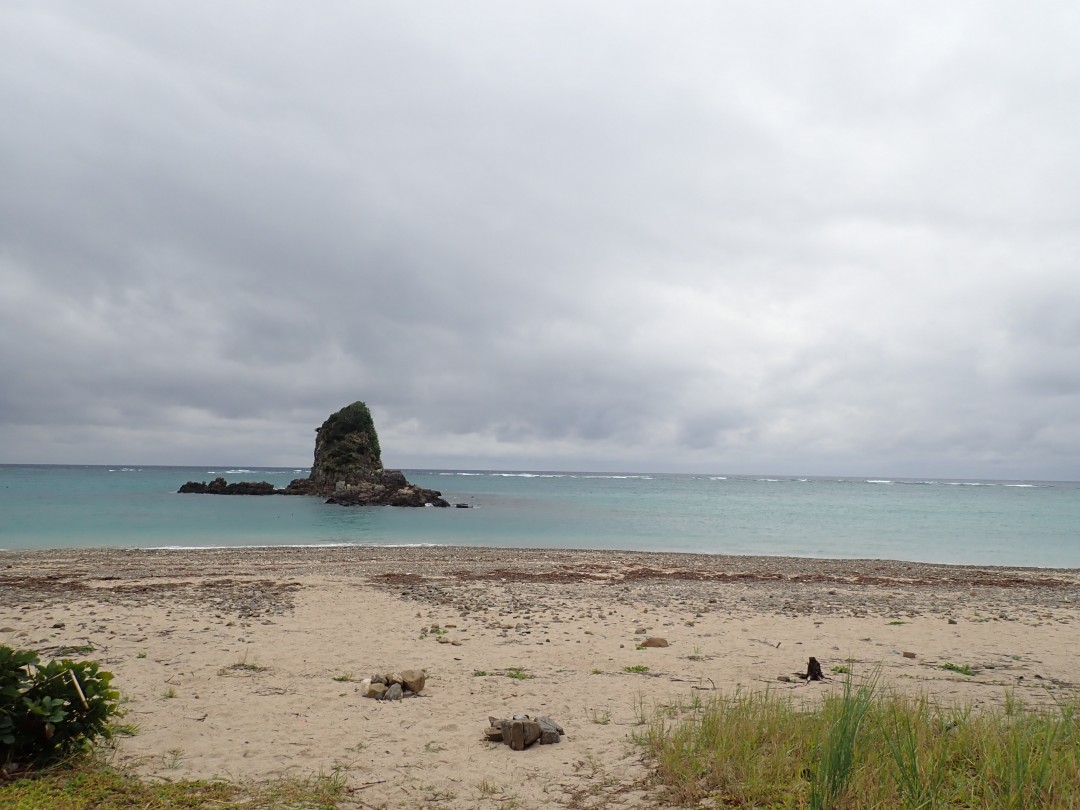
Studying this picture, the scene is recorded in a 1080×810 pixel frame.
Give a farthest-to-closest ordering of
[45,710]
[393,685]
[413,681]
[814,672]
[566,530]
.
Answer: [566,530]
[814,672]
[413,681]
[393,685]
[45,710]

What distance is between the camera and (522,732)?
733cm

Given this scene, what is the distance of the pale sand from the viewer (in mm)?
6930

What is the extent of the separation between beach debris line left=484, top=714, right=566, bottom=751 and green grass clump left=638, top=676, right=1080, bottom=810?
40.5 inches

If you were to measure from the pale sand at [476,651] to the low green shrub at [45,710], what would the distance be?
2.31 feet

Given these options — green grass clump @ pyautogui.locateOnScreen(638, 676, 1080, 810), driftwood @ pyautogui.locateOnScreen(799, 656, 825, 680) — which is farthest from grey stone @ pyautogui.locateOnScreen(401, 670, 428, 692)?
driftwood @ pyautogui.locateOnScreen(799, 656, 825, 680)

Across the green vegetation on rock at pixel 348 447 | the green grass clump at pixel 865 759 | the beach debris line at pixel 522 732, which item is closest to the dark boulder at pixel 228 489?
the green vegetation on rock at pixel 348 447

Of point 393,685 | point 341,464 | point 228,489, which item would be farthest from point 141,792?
point 228,489

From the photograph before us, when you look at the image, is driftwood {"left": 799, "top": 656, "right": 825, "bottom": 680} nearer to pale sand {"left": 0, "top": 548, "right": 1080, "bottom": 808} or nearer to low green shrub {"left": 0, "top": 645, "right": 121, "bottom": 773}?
pale sand {"left": 0, "top": 548, "right": 1080, "bottom": 808}

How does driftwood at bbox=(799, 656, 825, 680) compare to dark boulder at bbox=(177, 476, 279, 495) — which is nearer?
driftwood at bbox=(799, 656, 825, 680)

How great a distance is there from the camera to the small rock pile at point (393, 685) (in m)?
9.26

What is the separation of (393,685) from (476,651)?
317cm

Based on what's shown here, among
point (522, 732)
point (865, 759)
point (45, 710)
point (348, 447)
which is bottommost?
point (522, 732)

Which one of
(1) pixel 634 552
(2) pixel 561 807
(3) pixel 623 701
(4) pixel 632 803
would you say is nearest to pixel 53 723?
(2) pixel 561 807

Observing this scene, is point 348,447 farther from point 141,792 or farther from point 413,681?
point 141,792
